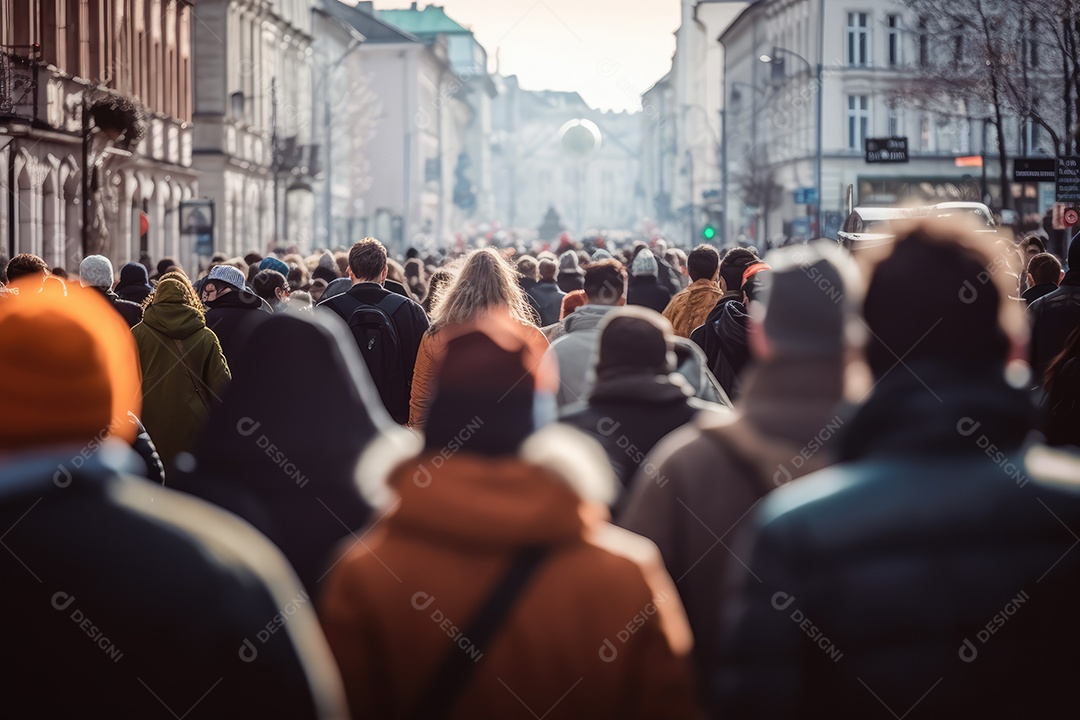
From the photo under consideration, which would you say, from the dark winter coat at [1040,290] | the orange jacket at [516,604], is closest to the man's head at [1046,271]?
the dark winter coat at [1040,290]

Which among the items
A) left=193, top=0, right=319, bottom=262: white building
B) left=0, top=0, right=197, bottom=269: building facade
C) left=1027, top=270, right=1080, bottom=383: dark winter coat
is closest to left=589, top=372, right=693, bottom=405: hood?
left=1027, top=270, right=1080, bottom=383: dark winter coat

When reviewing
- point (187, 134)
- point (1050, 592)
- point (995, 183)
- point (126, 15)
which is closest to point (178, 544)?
point (1050, 592)

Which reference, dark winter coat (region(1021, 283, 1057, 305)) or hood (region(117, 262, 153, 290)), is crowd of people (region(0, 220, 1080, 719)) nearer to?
dark winter coat (region(1021, 283, 1057, 305))

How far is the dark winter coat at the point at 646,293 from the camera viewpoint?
12820mm

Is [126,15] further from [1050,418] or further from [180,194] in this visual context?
[1050,418]

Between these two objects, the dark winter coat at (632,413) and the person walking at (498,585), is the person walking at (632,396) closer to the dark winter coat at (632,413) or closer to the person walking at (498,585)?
the dark winter coat at (632,413)

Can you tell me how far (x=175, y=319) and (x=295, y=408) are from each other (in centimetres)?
552

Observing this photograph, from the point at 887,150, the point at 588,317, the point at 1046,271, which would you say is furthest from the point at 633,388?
the point at 887,150

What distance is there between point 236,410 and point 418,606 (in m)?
1.10

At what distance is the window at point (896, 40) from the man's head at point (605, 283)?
67.8 meters

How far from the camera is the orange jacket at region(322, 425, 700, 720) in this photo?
3.09 meters

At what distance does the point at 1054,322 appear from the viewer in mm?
9242

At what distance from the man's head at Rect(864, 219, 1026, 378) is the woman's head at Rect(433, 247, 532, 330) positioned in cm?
481

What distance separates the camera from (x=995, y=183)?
214 ft
